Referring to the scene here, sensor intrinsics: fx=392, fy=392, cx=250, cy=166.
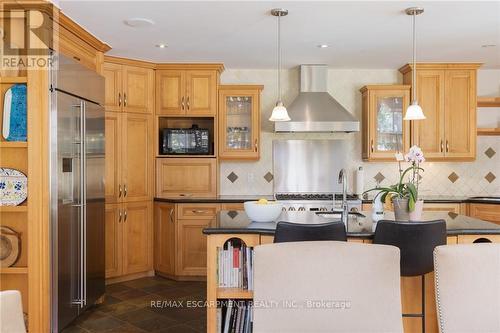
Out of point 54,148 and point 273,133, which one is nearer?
point 54,148

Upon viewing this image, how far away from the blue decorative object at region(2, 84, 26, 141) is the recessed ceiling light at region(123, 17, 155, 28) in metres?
0.98

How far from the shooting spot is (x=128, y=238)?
434cm

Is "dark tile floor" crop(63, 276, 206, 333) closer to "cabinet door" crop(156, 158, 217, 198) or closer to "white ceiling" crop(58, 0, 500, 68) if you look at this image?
"cabinet door" crop(156, 158, 217, 198)

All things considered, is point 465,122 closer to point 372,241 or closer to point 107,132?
point 372,241

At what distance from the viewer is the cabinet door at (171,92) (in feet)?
15.2

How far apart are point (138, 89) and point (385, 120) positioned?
9.67ft

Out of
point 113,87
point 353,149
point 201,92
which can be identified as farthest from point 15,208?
point 353,149

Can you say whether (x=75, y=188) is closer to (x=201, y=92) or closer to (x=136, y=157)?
(x=136, y=157)

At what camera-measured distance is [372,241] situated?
91.5 inches

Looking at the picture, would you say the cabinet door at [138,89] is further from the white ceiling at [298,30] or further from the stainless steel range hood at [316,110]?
the stainless steel range hood at [316,110]

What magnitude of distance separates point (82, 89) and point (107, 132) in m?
1.03

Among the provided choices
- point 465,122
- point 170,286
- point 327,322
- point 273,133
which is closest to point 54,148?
point 170,286

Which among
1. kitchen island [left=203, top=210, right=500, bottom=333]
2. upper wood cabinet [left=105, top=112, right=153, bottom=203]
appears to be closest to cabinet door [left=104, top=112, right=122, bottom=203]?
upper wood cabinet [left=105, top=112, right=153, bottom=203]

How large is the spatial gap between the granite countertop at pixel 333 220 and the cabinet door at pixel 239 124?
71.2 inches
